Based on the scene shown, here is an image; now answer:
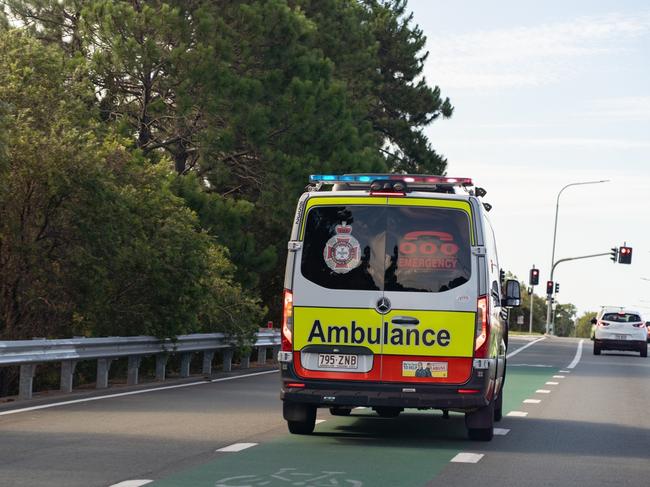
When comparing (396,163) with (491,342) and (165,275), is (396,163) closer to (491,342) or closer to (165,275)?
(165,275)

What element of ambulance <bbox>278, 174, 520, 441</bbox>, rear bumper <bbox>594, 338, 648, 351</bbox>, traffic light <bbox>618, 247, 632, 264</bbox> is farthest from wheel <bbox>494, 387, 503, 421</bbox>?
traffic light <bbox>618, 247, 632, 264</bbox>

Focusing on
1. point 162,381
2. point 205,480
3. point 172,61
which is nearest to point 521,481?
point 205,480

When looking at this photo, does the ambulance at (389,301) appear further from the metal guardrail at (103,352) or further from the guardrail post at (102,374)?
the guardrail post at (102,374)

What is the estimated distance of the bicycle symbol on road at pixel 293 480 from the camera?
10172mm

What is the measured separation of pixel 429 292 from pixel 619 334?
3353 centimetres

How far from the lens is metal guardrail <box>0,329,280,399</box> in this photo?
17.5 metres

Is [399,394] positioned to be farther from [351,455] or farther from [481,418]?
[481,418]

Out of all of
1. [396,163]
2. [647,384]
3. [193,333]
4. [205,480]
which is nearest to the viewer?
[205,480]

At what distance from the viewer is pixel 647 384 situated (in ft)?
88.5

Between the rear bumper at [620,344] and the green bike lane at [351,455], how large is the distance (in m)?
28.4

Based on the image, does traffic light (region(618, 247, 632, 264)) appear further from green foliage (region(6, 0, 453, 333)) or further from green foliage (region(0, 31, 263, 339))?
green foliage (region(0, 31, 263, 339))

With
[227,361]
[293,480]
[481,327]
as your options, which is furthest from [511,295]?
[227,361]

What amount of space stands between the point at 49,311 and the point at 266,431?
398 inches

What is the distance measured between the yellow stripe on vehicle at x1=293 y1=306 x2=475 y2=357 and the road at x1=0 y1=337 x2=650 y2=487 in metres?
0.94
